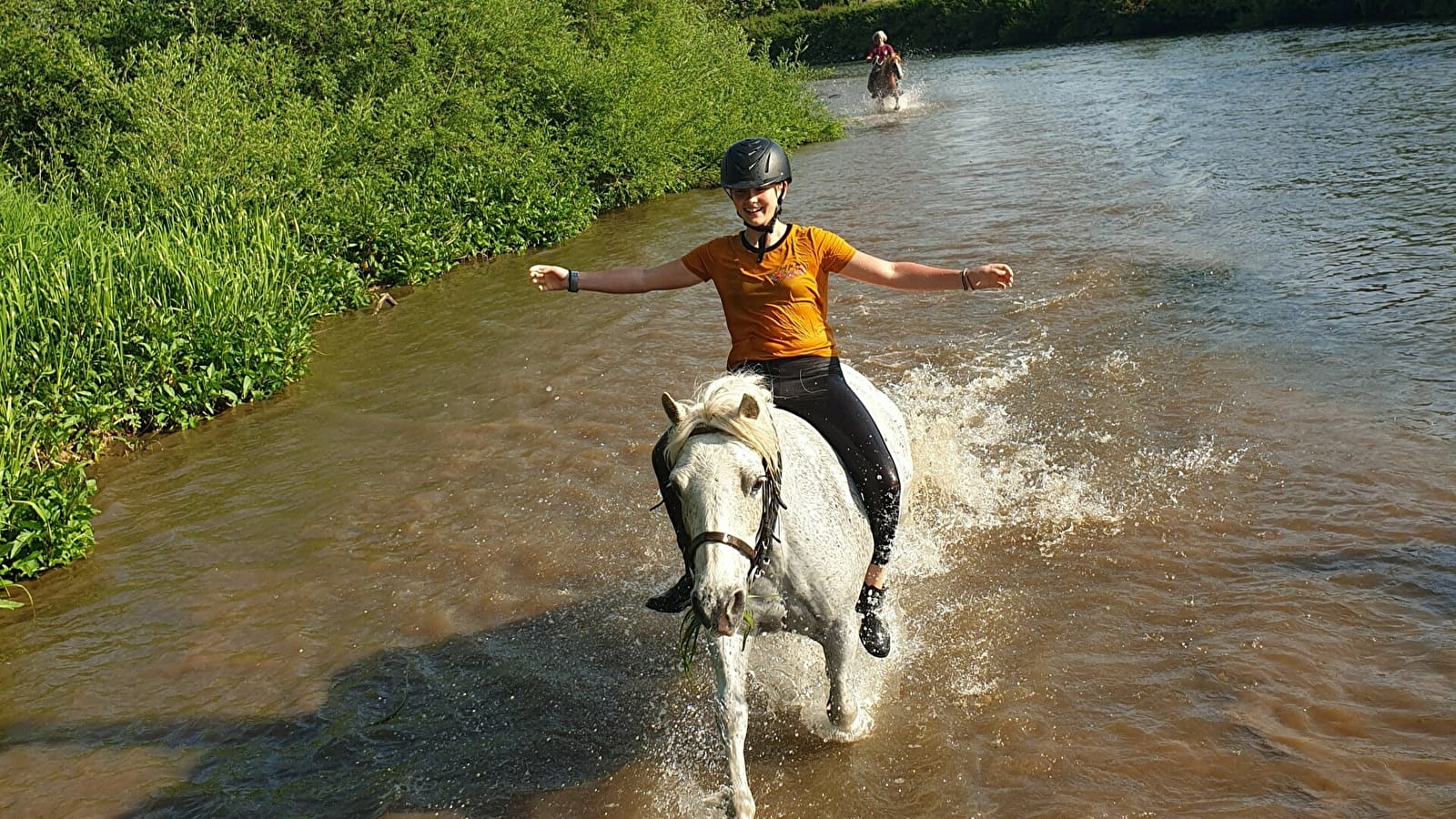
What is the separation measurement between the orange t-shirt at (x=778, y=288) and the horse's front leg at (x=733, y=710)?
1.42 metres

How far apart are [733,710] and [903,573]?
98.8 inches

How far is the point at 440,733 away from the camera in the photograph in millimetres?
5445

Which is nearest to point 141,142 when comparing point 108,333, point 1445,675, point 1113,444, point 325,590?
point 108,333

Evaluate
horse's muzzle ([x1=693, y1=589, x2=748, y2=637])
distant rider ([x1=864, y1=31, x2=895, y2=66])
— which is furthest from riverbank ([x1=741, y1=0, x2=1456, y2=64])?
horse's muzzle ([x1=693, y1=589, x2=748, y2=637])

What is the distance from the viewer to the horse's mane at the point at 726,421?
3965mm

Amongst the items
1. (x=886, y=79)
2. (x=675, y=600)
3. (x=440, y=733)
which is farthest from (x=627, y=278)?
(x=886, y=79)

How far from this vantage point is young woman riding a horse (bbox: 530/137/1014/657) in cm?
478

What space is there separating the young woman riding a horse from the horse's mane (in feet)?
2.43

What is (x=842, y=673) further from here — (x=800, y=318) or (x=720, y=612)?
(x=800, y=318)

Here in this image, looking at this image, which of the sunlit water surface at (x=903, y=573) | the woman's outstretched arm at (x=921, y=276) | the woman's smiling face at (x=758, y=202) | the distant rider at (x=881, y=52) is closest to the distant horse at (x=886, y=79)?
the distant rider at (x=881, y=52)

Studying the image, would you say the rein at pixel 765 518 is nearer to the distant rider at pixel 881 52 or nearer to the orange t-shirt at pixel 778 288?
the orange t-shirt at pixel 778 288

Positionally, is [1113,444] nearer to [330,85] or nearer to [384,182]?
[384,182]

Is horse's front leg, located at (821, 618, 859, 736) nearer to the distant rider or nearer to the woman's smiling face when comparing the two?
the woman's smiling face

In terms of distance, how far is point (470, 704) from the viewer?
5.66 metres
